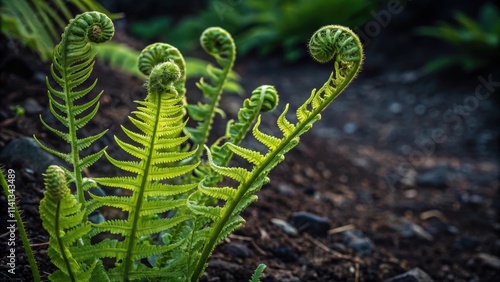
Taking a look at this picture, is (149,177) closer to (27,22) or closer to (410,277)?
(410,277)

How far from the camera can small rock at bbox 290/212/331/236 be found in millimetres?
2624

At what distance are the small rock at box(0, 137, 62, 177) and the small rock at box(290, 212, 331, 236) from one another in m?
1.16

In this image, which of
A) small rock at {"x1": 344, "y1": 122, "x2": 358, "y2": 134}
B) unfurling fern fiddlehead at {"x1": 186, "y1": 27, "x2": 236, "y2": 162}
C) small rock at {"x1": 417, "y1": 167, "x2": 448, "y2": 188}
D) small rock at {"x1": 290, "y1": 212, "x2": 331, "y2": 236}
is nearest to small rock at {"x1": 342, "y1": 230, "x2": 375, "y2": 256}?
small rock at {"x1": 290, "y1": 212, "x2": 331, "y2": 236}

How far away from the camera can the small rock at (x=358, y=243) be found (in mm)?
2578

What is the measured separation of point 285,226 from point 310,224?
15cm

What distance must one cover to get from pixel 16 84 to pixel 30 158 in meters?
1.01

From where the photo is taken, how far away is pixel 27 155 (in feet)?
7.12

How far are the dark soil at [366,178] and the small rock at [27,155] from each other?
0.6 inches

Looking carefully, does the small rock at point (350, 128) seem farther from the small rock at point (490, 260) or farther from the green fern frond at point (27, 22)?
the green fern frond at point (27, 22)

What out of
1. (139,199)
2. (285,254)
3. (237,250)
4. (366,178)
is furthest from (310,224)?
(366,178)

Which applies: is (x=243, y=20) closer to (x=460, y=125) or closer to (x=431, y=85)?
(x=431, y=85)

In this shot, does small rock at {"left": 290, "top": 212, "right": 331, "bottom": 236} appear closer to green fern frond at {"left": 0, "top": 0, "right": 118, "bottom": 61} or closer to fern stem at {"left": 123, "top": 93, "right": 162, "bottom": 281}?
fern stem at {"left": 123, "top": 93, "right": 162, "bottom": 281}

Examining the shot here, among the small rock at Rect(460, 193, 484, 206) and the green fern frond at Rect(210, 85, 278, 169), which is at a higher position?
the small rock at Rect(460, 193, 484, 206)

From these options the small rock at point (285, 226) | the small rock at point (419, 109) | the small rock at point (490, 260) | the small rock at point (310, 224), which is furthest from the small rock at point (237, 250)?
the small rock at point (419, 109)
